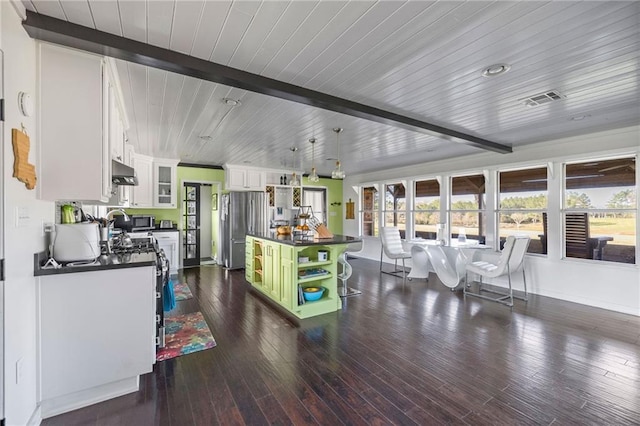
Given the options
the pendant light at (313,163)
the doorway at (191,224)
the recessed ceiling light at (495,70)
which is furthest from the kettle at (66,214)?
the doorway at (191,224)

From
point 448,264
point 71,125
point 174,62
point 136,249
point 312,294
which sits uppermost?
point 174,62

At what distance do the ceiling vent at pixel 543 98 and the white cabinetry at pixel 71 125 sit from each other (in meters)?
3.74

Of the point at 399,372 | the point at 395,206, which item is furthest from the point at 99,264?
the point at 395,206

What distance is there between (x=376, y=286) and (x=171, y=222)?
176 inches

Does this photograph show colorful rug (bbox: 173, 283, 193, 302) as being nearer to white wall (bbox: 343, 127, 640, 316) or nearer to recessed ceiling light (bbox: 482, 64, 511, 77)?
recessed ceiling light (bbox: 482, 64, 511, 77)

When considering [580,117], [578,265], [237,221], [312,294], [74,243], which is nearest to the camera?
[74,243]

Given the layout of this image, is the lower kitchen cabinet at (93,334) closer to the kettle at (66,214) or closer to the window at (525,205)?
the kettle at (66,214)

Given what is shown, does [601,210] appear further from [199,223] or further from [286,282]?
[199,223]

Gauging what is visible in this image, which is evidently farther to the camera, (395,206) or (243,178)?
(395,206)

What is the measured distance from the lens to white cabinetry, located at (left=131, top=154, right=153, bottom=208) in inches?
218

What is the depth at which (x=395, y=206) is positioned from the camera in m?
7.09

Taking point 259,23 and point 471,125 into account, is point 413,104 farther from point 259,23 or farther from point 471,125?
point 259,23

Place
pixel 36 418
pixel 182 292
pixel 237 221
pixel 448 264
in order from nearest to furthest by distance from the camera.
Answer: pixel 36 418 → pixel 182 292 → pixel 448 264 → pixel 237 221

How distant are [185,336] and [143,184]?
12.9 ft
